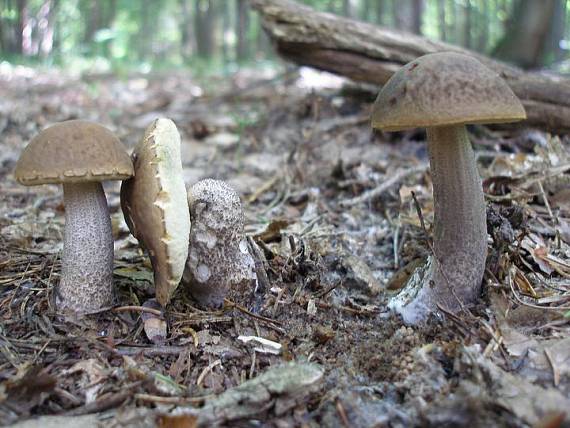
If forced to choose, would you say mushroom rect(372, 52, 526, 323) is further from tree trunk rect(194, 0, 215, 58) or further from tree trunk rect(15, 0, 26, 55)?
tree trunk rect(194, 0, 215, 58)

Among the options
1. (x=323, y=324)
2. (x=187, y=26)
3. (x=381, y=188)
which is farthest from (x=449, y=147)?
(x=187, y=26)

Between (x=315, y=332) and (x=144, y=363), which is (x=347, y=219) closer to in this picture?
(x=315, y=332)

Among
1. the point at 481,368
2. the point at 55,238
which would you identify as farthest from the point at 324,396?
the point at 55,238

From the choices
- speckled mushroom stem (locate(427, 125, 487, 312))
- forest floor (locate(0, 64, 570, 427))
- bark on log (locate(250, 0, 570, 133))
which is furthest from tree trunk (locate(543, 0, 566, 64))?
speckled mushroom stem (locate(427, 125, 487, 312))

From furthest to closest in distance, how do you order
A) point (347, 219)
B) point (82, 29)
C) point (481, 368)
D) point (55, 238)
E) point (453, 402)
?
1. point (82, 29)
2. point (347, 219)
3. point (55, 238)
4. point (481, 368)
5. point (453, 402)

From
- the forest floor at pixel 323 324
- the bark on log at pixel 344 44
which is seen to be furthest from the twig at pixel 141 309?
the bark on log at pixel 344 44

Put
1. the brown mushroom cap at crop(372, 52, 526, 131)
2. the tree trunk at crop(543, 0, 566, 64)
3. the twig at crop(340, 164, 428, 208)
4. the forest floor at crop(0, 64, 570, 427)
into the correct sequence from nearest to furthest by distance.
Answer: the forest floor at crop(0, 64, 570, 427)
the brown mushroom cap at crop(372, 52, 526, 131)
the twig at crop(340, 164, 428, 208)
the tree trunk at crop(543, 0, 566, 64)
